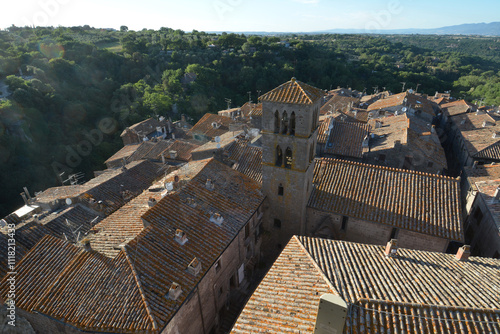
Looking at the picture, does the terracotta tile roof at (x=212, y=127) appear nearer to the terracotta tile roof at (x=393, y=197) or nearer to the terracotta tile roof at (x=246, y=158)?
the terracotta tile roof at (x=246, y=158)

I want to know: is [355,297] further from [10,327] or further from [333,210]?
[10,327]

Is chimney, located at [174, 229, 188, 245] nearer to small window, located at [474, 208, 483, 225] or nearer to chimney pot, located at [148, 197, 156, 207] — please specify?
chimney pot, located at [148, 197, 156, 207]

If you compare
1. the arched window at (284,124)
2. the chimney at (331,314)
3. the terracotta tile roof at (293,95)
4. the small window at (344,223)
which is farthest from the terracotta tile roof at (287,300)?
the terracotta tile roof at (293,95)

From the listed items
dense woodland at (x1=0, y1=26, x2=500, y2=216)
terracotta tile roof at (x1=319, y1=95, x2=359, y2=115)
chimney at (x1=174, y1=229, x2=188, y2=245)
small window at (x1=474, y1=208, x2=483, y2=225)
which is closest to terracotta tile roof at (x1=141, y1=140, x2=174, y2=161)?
dense woodland at (x1=0, y1=26, x2=500, y2=216)

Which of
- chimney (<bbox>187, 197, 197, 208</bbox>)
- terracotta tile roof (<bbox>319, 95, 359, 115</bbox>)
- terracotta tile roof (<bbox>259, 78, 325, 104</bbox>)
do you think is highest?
terracotta tile roof (<bbox>259, 78, 325, 104</bbox>)

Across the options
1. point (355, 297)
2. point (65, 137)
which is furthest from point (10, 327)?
point (65, 137)

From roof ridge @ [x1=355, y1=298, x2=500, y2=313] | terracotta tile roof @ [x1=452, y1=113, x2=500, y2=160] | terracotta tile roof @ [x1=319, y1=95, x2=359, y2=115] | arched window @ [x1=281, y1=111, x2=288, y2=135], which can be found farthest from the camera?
terracotta tile roof @ [x1=319, y1=95, x2=359, y2=115]

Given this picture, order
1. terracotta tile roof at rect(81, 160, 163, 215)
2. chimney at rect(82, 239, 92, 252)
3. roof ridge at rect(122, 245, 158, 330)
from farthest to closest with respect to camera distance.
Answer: terracotta tile roof at rect(81, 160, 163, 215) < chimney at rect(82, 239, 92, 252) < roof ridge at rect(122, 245, 158, 330)

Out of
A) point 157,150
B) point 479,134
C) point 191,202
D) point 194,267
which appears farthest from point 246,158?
point 479,134
